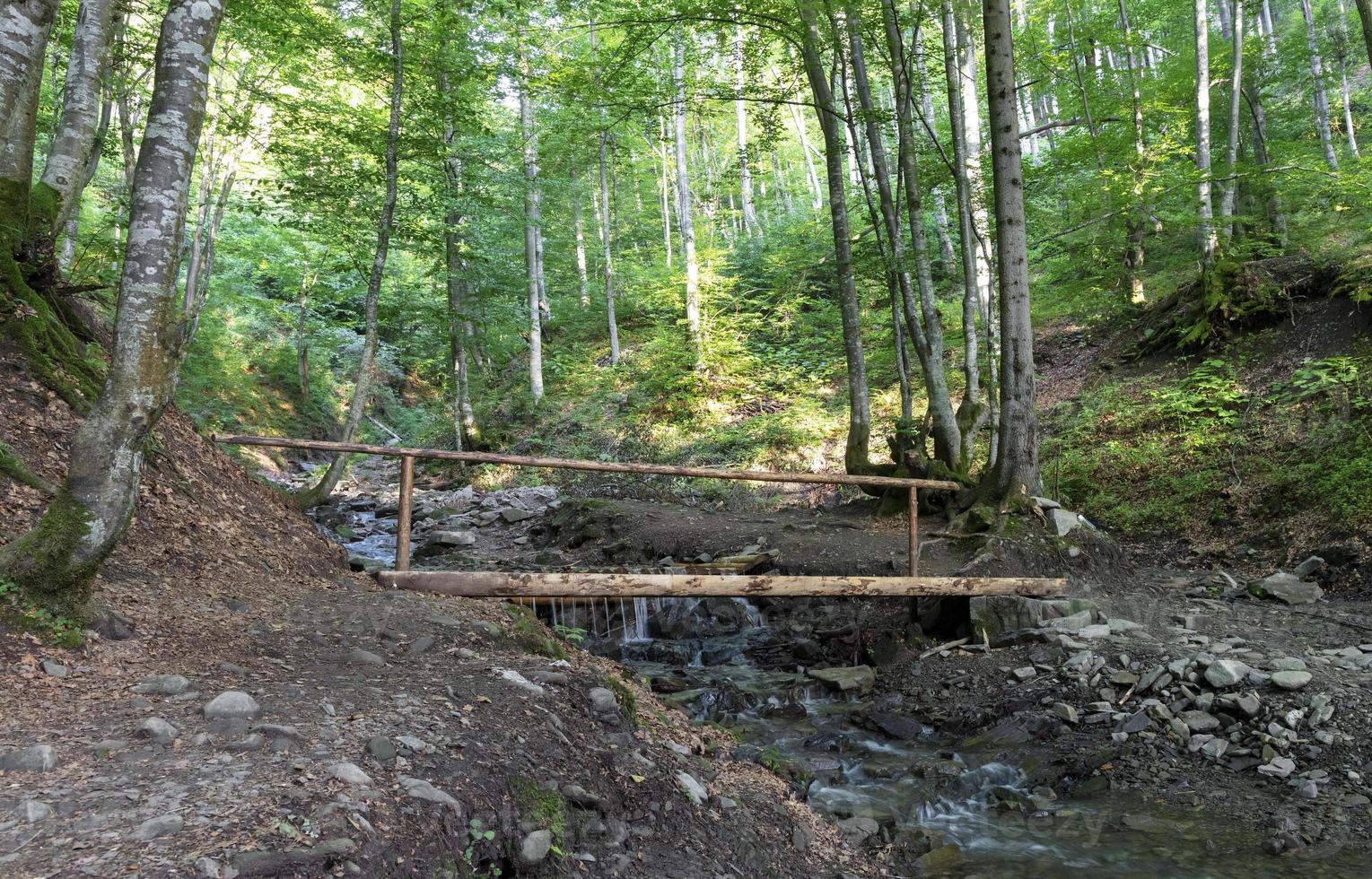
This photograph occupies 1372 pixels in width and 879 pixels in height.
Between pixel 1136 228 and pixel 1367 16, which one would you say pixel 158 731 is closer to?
pixel 1367 16

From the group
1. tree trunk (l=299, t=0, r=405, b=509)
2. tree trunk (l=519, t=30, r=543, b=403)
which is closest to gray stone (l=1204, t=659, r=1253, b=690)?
tree trunk (l=299, t=0, r=405, b=509)

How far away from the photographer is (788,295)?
66.9ft

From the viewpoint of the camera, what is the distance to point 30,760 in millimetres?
2387

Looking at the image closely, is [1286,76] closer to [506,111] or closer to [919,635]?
[919,635]

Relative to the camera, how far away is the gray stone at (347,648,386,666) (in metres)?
3.97

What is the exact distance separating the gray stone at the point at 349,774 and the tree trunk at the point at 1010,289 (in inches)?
317

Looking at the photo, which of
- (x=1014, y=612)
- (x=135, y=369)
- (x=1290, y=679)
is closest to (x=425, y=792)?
(x=135, y=369)

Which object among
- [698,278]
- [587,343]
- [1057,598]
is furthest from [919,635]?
[587,343]

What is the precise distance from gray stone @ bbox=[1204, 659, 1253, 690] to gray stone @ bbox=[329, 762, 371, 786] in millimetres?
5908

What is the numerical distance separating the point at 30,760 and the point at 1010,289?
30.3 ft

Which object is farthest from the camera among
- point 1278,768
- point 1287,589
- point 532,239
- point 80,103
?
point 532,239

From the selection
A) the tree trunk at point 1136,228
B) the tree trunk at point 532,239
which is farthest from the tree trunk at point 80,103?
the tree trunk at point 1136,228

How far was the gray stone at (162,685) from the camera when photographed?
3.09 meters

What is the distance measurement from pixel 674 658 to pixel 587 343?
1807 cm
